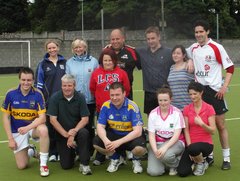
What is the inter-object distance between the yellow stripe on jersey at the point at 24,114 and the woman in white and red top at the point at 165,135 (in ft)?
4.99

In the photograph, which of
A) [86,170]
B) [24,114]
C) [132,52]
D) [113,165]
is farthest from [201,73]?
[24,114]

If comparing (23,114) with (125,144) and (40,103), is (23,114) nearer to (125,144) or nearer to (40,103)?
(40,103)

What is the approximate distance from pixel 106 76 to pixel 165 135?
1.11m

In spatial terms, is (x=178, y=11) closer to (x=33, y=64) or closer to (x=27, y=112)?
(x=33, y=64)

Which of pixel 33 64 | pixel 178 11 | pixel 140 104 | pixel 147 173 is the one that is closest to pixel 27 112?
pixel 147 173

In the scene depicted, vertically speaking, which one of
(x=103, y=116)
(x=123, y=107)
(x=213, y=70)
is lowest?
(x=103, y=116)

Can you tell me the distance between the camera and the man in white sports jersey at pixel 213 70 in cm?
552

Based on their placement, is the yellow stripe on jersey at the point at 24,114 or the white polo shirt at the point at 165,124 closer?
the white polo shirt at the point at 165,124

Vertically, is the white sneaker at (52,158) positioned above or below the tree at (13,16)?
below

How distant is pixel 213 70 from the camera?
557cm

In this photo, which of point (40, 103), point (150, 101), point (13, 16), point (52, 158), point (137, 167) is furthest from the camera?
point (13, 16)

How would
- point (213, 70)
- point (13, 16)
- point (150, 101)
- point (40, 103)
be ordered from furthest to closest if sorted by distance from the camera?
1. point (13, 16)
2. point (150, 101)
3. point (40, 103)
4. point (213, 70)

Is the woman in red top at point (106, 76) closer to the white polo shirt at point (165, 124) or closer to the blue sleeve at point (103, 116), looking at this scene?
the blue sleeve at point (103, 116)

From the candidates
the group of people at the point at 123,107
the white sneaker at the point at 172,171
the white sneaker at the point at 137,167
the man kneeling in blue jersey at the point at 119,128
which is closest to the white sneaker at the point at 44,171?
the group of people at the point at 123,107
